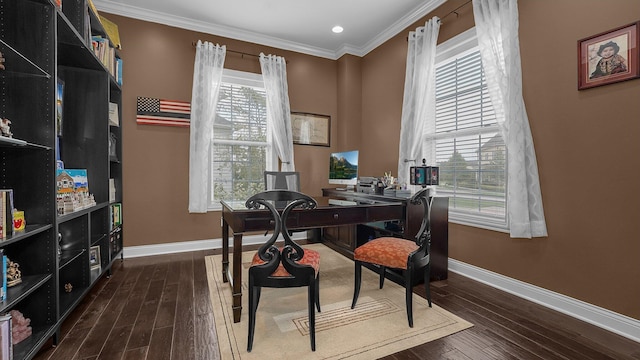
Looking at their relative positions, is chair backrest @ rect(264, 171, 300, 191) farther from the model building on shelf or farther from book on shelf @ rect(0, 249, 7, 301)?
book on shelf @ rect(0, 249, 7, 301)

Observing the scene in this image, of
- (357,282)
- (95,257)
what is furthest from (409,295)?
(95,257)

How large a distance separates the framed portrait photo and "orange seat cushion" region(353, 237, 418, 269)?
5.66ft

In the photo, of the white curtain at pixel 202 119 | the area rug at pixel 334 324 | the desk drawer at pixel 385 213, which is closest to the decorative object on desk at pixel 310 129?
the white curtain at pixel 202 119

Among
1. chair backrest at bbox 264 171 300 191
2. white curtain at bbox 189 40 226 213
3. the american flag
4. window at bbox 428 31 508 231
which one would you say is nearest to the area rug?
window at bbox 428 31 508 231

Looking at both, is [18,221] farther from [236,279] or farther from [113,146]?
[113,146]

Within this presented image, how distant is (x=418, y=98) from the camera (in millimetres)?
3369

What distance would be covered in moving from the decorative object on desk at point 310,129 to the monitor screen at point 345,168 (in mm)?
831

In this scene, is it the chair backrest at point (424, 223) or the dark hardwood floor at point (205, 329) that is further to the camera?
the chair backrest at point (424, 223)

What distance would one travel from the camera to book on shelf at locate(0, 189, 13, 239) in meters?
1.49

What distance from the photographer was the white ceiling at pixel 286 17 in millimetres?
3420

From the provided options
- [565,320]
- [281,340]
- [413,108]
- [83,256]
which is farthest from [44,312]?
[413,108]

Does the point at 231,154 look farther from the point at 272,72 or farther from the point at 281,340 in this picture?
the point at 281,340

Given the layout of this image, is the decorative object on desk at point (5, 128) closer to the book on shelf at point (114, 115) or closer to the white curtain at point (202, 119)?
the book on shelf at point (114, 115)

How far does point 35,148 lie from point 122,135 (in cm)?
198
